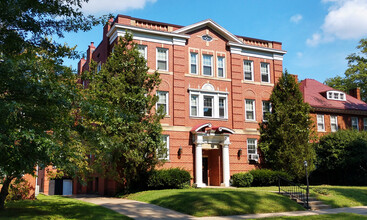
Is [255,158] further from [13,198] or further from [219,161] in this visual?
[13,198]

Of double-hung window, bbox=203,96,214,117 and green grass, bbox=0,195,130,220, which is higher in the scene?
double-hung window, bbox=203,96,214,117

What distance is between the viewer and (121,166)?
820 inches

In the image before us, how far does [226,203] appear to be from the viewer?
14367 mm

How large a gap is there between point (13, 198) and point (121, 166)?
5.96 m

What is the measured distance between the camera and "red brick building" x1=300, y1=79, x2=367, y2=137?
3216 centimetres

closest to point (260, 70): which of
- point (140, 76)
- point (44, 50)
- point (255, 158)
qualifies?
point (255, 158)

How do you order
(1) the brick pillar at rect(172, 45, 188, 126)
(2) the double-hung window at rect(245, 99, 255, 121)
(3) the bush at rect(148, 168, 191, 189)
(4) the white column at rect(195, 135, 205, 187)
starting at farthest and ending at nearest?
(2) the double-hung window at rect(245, 99, 255, 121)
(1) the brick pillar at rect(172, 45, 188, 126)
(4) the white column at rect(195, 135, 205, 187)
(3) the bush at rect(148, 168, 191, 189)

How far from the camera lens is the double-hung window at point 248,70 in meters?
27.8

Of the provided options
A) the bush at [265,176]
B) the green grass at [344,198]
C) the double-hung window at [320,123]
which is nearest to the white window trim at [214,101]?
the bush at [265,176]

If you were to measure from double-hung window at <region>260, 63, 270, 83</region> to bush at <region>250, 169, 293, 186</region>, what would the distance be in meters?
7.72

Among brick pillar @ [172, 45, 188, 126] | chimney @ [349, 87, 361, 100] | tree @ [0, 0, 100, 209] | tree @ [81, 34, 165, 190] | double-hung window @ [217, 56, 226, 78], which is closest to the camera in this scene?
tree @ [0, 0, 100, 209]

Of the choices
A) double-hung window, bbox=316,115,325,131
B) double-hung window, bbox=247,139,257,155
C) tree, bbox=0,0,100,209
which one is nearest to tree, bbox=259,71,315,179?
double-hung window, bbox=247,139,257,155

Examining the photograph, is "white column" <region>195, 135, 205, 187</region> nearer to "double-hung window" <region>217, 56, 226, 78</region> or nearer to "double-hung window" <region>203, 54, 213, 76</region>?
"double-hung window" <region>203, 54, 213, 76</region>

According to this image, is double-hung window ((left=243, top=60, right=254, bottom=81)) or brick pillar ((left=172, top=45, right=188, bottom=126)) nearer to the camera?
brick pillar ((left=172, top=45, right=188, bottom=126))
